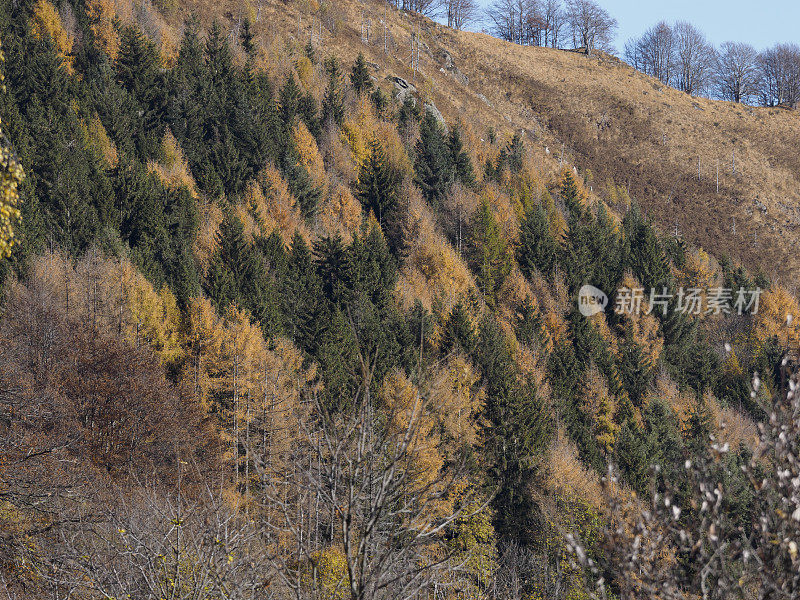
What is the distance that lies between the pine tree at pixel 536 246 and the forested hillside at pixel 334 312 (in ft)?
0.89

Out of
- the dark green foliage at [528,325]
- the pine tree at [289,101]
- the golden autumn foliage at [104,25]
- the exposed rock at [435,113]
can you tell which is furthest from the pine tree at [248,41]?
the dark green foliage at [528,325]

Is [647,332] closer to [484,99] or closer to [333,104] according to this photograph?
[333,104]

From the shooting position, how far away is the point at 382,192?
224 ft

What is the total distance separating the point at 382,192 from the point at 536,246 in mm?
15765

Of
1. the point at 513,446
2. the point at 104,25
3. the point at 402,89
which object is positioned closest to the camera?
the point at 513,446

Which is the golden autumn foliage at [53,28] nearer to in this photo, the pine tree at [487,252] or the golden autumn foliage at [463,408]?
the pine tree at [487,252]

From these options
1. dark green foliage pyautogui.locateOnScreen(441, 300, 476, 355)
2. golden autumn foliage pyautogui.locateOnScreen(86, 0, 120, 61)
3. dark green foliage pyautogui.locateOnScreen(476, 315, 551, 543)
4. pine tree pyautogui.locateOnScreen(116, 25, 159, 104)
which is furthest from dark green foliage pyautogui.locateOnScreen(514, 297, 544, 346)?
golden autumn foliage pyautogui.locateOnScreen(86, 0, 120, 61)

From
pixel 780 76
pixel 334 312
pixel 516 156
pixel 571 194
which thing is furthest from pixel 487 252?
pixel 780 76

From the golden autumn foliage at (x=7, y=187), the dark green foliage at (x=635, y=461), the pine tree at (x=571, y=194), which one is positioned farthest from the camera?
the pine tree at (x=571, y=194)

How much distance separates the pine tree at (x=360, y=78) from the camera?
76.8 metres

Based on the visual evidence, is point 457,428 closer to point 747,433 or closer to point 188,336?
point 188,336

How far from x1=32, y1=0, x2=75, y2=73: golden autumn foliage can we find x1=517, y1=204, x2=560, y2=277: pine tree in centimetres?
4395

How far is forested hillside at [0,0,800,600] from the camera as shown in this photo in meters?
16.4

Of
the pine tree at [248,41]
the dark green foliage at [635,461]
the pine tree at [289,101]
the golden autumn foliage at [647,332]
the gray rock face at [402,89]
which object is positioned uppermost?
the pine tree at [248,41]
